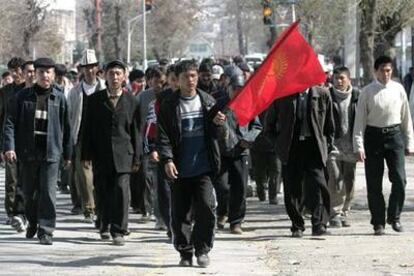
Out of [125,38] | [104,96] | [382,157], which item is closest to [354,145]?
[382,157]

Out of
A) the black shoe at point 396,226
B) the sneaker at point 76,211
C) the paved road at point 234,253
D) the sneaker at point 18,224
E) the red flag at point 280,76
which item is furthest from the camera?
the sneaker at point 76,211

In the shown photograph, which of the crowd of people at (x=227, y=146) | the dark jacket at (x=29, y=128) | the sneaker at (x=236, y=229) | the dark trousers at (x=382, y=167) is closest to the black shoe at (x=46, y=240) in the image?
the crowd of people at (x=227, y=146)

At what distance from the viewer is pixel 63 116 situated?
1308 cm

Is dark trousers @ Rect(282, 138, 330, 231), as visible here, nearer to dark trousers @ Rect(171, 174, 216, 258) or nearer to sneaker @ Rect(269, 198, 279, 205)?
dark trousers @ Rect(171, 174, 216, 258)

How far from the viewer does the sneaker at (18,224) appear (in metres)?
14.0

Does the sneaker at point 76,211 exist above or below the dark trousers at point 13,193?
below

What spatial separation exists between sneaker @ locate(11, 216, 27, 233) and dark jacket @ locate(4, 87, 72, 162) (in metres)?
1.34

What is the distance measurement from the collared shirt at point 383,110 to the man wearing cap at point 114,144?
2501 mm

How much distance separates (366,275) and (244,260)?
1.57m

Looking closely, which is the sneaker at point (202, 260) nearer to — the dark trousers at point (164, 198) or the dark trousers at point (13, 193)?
the dark trousers at point (164, 198)

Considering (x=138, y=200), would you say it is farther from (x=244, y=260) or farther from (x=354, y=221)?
(x=244, y=260)

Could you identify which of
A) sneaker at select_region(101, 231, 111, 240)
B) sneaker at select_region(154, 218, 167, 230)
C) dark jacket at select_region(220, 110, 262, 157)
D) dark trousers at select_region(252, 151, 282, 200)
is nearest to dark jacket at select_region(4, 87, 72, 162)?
sneaker at select_region(101, 231, 111, 240)

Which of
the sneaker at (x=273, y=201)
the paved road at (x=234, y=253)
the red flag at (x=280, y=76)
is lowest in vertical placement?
the sneaker at (x=273, y=201)

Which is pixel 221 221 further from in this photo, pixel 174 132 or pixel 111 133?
pixel 174 132
